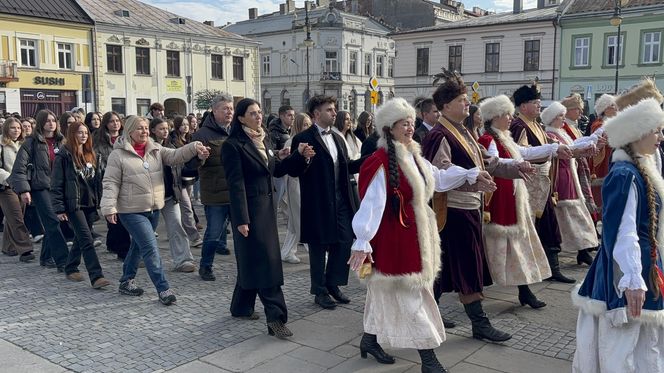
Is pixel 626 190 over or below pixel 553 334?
over

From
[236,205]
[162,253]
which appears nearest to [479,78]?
[162,253]

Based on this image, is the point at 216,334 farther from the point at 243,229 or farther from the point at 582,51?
the point at 582,51

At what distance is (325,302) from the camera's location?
5.96m

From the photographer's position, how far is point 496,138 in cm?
580

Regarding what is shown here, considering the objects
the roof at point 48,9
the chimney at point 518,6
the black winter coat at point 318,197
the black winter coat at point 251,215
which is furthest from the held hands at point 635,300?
the chimney at point 518,6

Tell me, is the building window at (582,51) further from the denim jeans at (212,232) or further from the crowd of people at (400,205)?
the denim jeans at (212,232)

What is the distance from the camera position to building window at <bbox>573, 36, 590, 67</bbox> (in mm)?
36312

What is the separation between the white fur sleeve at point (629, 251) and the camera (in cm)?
330

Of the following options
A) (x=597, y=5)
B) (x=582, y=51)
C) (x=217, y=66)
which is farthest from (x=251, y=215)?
(x=217, y=66)

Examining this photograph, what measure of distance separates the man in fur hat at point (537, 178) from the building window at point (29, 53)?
32.2 m

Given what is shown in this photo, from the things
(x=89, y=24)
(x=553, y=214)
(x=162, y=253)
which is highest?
(x=89, y=24)

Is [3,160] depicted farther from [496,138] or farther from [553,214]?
[553,214]

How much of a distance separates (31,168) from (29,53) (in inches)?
1140

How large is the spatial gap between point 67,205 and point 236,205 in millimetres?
2675
